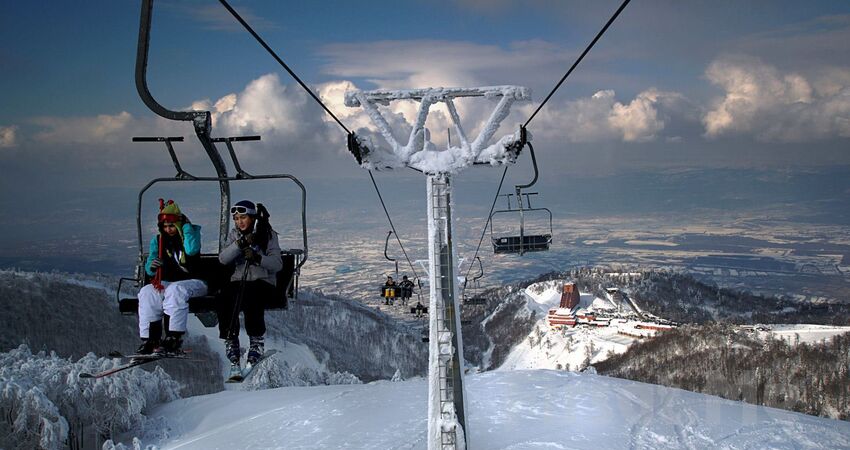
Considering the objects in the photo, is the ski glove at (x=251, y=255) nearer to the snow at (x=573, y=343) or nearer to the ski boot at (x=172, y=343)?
the ski boot at (x=172, y=343)

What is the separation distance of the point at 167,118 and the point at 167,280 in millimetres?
2454

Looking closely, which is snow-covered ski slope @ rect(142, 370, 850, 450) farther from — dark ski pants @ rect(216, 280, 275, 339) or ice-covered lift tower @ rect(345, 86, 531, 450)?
dark ski pants @ rect(216, 280, 275, 339)

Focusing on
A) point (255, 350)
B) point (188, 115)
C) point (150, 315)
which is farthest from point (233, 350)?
point (188, 115)

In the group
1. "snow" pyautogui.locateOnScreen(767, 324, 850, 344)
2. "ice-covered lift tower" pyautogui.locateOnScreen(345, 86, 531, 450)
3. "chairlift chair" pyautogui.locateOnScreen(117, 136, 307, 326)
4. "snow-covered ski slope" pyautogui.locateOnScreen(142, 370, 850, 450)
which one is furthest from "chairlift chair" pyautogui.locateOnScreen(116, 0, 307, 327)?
"snow" pyautogui.locateOnScreen(767, 324, 850, 344)

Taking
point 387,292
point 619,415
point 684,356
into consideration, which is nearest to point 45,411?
point 387,292

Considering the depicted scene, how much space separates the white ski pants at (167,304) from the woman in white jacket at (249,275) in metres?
0.42

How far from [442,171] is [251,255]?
103 inches

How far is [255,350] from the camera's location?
7.85 m

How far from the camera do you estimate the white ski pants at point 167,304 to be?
763 cm

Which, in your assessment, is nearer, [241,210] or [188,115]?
[188,115]

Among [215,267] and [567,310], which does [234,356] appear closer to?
[215,267]

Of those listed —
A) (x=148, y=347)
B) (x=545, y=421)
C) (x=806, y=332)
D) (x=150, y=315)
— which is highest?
(x=150, y=315)

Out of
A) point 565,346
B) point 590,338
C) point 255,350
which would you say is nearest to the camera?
point 255,350

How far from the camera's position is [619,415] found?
19484mm
